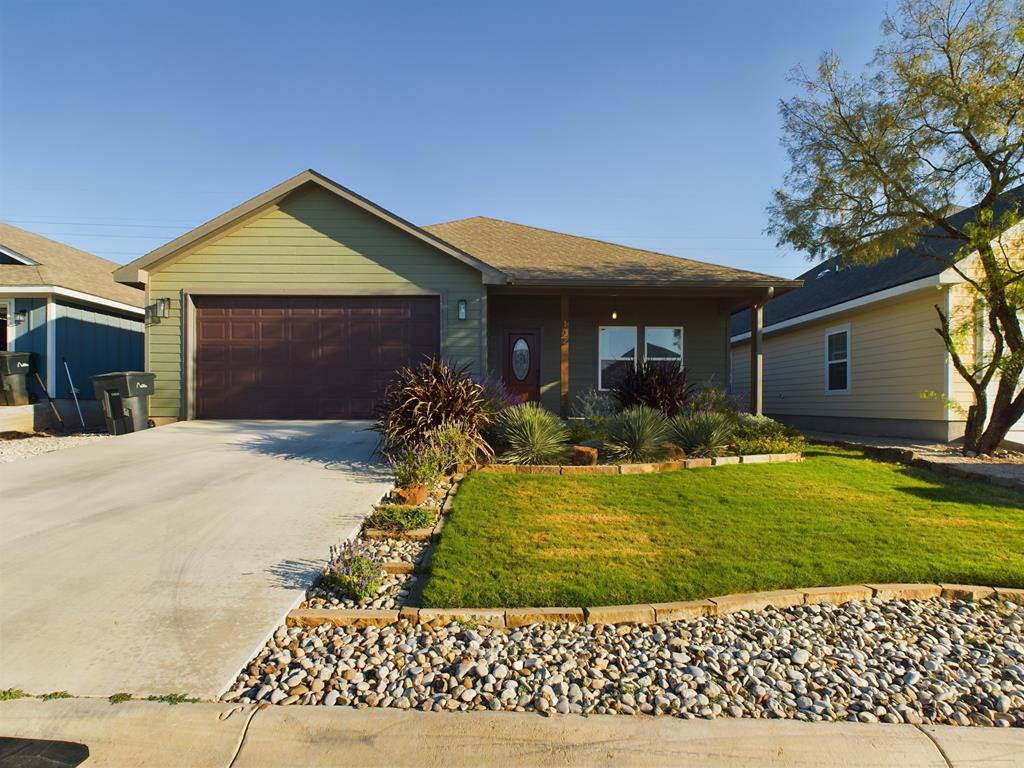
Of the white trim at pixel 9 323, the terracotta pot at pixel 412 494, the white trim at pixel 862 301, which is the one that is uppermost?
the white trim at pixel 862 301

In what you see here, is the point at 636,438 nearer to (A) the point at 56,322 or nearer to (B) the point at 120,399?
(B) the point at 120,399

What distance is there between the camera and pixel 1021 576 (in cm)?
411

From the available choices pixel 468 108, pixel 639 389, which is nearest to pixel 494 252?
pixel 468 108

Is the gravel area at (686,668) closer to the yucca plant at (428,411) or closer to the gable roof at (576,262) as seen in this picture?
the yucca plant at (428,411)

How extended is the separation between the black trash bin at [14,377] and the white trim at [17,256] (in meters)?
2.39

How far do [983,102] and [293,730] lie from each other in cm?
1192

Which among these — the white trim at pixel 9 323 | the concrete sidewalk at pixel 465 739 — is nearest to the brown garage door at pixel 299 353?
the white trim at pixel 9 323

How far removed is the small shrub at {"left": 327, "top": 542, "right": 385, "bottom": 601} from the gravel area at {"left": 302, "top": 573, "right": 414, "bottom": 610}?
0.03 meters

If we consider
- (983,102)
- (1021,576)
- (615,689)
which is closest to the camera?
(615,689)

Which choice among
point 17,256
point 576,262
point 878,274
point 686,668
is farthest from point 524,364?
point 17,256

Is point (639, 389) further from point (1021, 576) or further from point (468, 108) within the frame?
point (468, 108)

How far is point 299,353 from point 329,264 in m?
1.78

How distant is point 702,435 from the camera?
7992 mm

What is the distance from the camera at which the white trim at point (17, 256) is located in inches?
500
